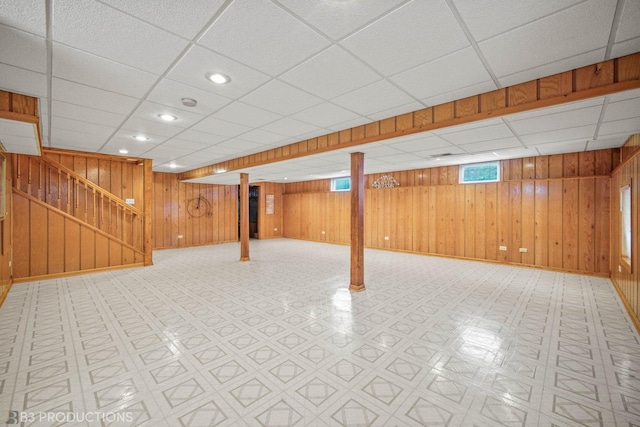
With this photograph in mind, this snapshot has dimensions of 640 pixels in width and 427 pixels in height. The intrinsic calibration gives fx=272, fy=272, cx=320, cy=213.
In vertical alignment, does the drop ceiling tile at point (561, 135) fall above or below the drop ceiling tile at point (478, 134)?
above

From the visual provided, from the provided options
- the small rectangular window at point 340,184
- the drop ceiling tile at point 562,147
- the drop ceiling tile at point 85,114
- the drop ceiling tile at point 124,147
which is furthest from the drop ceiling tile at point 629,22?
the small rectangular window at point 340,184

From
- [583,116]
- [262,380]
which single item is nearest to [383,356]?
[262,380]

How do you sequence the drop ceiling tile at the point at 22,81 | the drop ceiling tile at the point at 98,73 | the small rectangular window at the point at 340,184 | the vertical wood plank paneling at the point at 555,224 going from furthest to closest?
the small rectangular window at the point at 340,184 < the vertical wood plank paneling at the point at 555,224 < the drop ceiling tile at the point at 22,81 < the drop ceiling tile at the point at 98,73

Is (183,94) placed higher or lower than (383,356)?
higher

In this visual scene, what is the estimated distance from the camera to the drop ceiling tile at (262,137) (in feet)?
13.8

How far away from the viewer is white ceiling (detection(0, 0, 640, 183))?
1.62 m

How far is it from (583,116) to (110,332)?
5976 millimetres

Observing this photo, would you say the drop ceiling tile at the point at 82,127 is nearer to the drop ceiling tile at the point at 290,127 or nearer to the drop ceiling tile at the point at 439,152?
the drop ceiling tile at the point at 290,127

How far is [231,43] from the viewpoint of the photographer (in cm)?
192

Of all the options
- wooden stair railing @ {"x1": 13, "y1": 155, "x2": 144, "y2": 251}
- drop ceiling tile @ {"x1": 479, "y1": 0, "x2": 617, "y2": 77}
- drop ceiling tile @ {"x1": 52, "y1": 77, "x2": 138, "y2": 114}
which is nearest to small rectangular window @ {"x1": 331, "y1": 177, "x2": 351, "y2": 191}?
wooden stair railing @ {"x1": 13, "y1": 155, "x2": 144, "y2": 251}

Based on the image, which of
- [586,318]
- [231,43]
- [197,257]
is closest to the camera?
[231,43]

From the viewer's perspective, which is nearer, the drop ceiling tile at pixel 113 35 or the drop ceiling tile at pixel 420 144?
the drop ceiling tile at pixel 113 35

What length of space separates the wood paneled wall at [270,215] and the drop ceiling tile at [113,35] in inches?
385

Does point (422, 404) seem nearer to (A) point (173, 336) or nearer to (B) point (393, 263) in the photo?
(A) point (173, 336)
